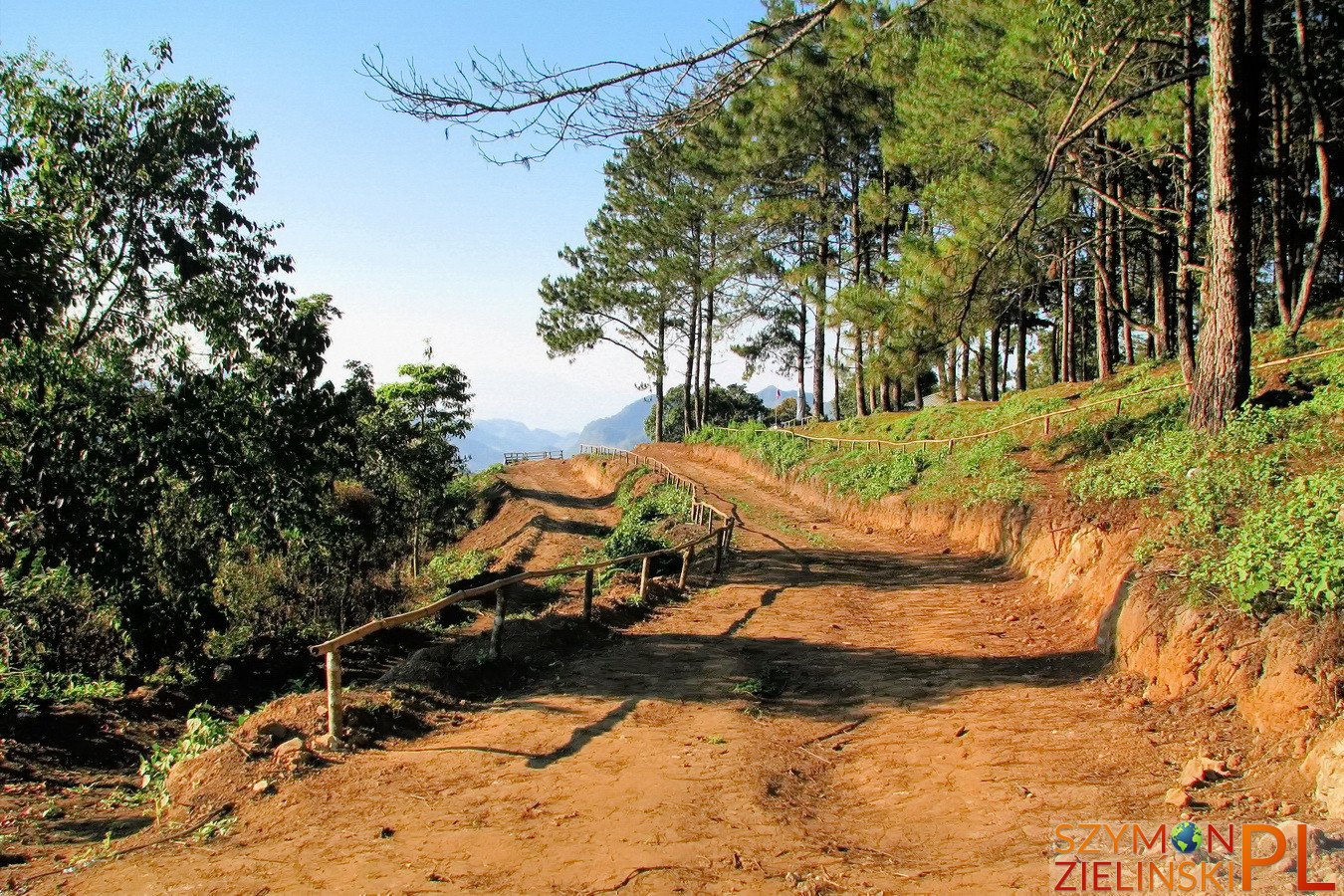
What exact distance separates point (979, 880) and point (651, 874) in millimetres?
1711

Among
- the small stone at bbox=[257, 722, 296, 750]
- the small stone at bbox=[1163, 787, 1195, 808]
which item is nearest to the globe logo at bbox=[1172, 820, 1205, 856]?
the small stone at bbox=[1163, 787, 1195, 808]

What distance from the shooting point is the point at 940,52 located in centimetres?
1884

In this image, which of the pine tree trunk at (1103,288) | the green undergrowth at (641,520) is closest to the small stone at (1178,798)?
the green undergrowth at (641,520)

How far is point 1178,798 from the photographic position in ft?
16.0

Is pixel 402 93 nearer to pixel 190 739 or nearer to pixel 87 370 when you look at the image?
pixel 190 739

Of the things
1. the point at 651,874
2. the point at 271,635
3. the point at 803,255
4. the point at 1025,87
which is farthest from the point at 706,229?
the point at 651,874

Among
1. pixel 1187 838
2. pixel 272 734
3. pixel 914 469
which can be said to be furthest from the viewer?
pixel 914 469

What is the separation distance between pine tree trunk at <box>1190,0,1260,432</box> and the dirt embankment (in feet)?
6.80

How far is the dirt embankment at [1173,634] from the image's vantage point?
5.34 meters

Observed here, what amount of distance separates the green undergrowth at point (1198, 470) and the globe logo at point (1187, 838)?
7.05 feet

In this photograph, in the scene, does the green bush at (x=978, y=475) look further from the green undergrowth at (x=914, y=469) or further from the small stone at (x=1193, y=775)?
the small stone at (x=1193, y=775)

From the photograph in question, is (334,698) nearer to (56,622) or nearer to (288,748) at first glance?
(288,748)

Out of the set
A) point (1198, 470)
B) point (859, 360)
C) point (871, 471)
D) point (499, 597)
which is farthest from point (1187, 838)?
point (859, 360)

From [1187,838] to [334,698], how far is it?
6.01 meters
